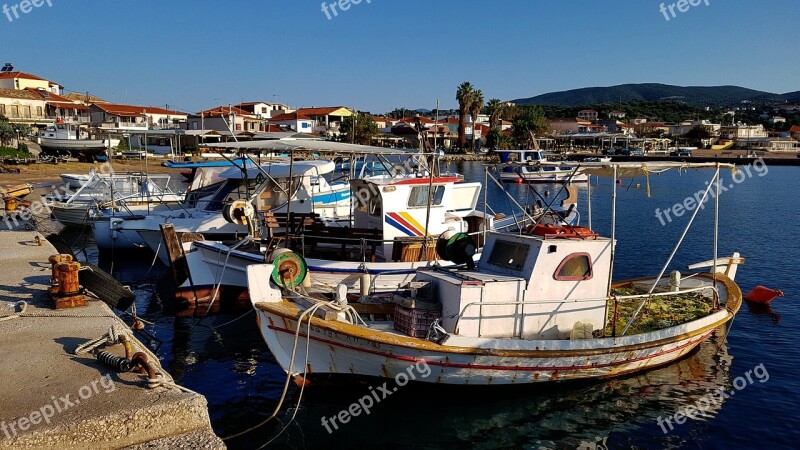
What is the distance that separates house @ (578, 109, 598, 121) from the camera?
168 m

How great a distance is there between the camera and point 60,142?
56781 millimetres

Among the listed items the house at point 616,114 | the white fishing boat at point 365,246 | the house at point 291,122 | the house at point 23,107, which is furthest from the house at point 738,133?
the white fishing boat at point 365,246

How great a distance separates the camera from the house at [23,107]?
233ft

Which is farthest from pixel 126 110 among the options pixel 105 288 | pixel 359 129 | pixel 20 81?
pixel 105 288

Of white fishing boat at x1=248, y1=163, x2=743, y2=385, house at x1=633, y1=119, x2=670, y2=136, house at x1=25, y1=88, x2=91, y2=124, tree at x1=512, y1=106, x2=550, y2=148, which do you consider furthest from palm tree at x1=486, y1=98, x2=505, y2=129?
white fishing boat at x1=248, y1=163, x2=743, y2=385

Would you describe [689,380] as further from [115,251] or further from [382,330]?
[115,251]

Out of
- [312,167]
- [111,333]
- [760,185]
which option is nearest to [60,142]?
[312,167]

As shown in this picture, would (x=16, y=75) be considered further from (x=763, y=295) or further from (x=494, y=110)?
(x=763, y=295)

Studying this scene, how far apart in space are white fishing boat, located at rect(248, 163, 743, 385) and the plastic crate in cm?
2

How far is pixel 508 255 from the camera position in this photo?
1042 centimetres

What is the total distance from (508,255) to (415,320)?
2.12 metres

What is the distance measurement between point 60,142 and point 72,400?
193 feet

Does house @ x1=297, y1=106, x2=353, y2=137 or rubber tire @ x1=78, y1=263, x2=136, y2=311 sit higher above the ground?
house @ x1=297, y1=106, x2=353, y2=137

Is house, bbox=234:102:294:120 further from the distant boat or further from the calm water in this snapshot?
the calm water
